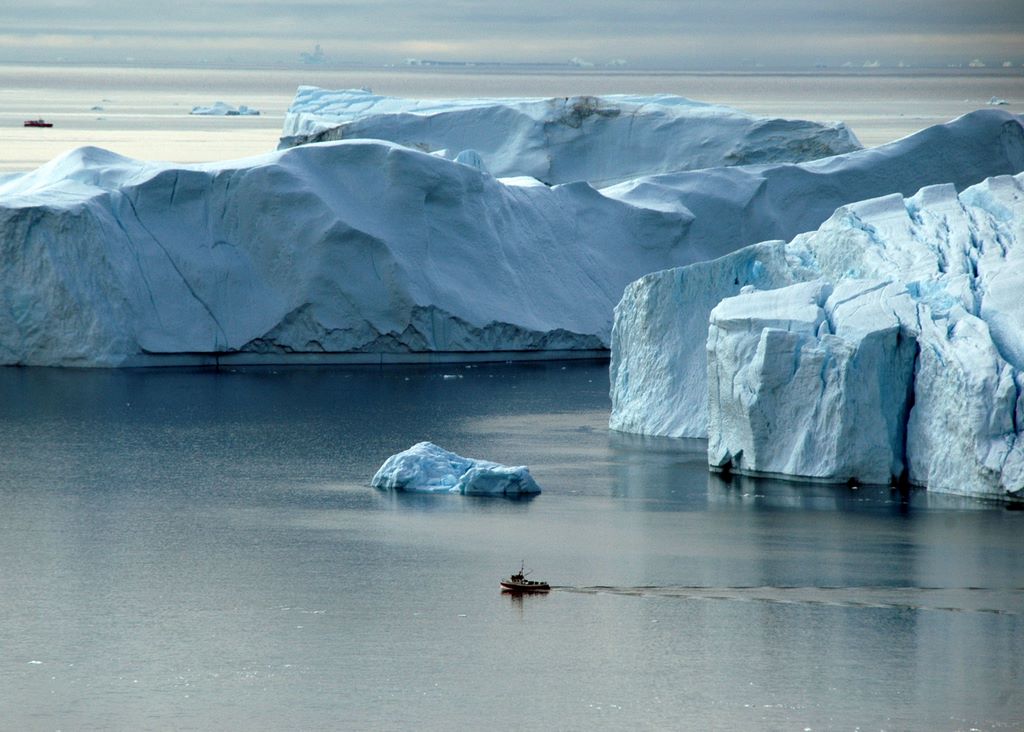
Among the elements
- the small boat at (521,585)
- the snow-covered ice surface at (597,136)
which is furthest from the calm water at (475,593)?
the snow-covered ice surface at (597,136)

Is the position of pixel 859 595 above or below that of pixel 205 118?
below

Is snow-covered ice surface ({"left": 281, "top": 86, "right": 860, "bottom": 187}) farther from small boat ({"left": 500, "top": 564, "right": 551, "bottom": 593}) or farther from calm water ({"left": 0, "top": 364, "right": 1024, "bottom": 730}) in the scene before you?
small boat ({"left": 500, "top": 564, "right": 551, "bottom": 593})

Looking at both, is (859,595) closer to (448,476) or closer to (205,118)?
(448,476)

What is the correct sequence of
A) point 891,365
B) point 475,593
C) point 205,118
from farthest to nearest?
point 205,118 → point 891,365 → point 475,593

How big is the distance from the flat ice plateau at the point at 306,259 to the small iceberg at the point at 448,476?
276 inches

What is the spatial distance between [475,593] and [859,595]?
199 cm

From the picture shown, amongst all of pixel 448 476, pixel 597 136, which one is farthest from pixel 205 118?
pixel 448 476

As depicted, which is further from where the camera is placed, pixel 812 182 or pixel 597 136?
pixel 597 136

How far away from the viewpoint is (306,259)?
19.3 metres

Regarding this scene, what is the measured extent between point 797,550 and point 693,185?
12607mm

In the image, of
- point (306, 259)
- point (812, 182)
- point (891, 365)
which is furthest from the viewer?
point (812, 182)

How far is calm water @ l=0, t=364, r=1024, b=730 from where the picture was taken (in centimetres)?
741

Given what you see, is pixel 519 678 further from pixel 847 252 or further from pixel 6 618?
pixel 847 252

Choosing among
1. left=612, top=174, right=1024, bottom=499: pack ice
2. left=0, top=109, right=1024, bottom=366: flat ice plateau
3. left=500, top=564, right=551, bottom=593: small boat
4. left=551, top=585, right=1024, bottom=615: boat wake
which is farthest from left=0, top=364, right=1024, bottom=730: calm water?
left=0, top=109, right=1024, bottom=366: flat ice plateau
